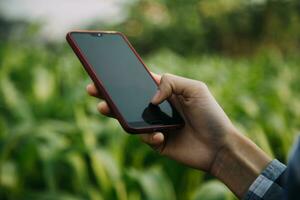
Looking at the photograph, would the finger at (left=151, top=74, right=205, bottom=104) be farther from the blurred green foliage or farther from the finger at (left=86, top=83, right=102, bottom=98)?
the blurred green foliage

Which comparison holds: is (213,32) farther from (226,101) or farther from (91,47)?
(91,47)

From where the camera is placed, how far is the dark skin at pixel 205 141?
4.70ft

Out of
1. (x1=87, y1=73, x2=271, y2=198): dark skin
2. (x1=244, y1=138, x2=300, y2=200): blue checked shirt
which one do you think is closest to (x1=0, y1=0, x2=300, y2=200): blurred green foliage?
(x1=87, y1=73, x2=271, y2=198): dark skin

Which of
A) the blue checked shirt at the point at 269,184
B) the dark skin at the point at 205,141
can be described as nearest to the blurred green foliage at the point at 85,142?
the dark skin at the point at 205,141

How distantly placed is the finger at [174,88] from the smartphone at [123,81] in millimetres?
39

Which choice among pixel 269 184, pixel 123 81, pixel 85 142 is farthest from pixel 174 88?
pixel 85 142

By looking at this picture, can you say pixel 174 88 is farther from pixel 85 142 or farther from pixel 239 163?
pixel 85 142

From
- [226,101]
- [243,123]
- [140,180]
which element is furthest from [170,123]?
[226,101]

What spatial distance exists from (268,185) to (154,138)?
0.26 meters

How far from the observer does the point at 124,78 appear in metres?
1.50

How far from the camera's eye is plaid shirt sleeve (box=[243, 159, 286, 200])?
50.9 inches

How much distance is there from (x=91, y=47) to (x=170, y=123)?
24 centimetres

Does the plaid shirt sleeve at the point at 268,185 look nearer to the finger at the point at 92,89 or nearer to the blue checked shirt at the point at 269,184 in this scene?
the blue checked shirt at the point at 269,184

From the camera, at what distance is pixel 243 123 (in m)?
3.11
